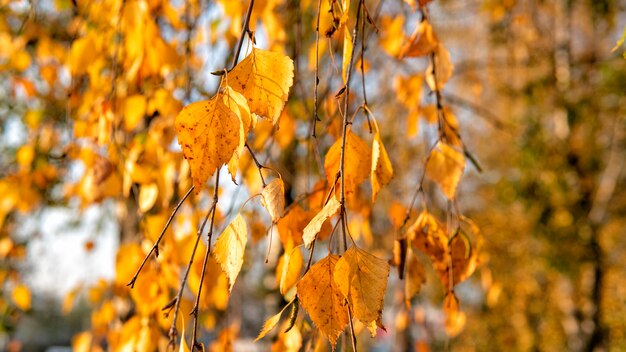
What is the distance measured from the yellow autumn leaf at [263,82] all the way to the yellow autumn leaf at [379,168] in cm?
9

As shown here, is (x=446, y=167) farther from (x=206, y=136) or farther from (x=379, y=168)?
(x=206, y=136)

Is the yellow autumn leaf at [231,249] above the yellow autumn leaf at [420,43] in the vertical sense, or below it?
below

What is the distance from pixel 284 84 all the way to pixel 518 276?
4471 mm

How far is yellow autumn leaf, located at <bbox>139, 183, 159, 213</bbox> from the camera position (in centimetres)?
94

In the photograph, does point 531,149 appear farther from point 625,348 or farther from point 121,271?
point 121,271

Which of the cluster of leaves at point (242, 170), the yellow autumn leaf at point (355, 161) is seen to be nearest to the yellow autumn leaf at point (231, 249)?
the cluster of leaves at point (242, 170)

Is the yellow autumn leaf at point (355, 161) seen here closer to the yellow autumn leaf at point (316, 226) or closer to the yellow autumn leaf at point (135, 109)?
the yellow autumn leaf at point (316, 226)

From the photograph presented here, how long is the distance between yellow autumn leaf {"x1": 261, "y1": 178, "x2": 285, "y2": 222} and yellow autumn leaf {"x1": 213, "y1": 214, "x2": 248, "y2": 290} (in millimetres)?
32

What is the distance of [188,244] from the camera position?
2.96 feet

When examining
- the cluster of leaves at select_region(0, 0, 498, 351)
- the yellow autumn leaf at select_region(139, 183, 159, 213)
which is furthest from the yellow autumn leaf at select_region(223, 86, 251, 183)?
the yellow autumn leaf at select_region(139, 183, 159, 213)

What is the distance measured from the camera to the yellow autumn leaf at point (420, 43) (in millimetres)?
654

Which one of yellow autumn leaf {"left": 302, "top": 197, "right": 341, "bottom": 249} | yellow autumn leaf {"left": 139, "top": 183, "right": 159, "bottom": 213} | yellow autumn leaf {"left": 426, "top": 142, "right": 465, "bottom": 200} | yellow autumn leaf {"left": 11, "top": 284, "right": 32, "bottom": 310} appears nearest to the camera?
yellow autumn leaf {"left": 302, "top": 197, "right": 341, "bottom": 249}

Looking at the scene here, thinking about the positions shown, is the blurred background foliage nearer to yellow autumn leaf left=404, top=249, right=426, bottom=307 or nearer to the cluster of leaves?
the cluster of leaves

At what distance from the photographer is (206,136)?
41 centimetres
